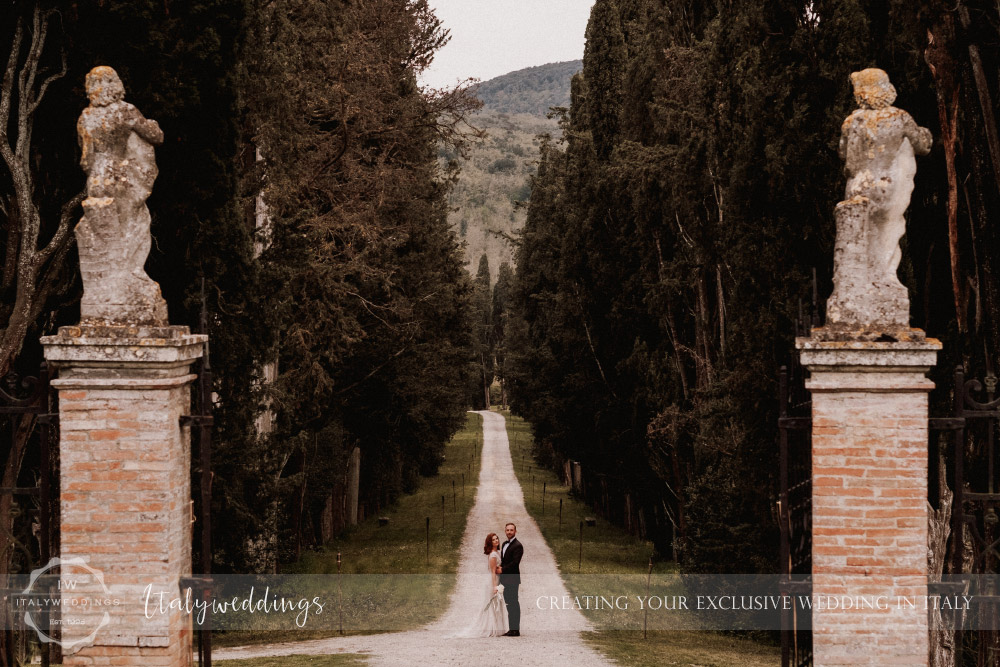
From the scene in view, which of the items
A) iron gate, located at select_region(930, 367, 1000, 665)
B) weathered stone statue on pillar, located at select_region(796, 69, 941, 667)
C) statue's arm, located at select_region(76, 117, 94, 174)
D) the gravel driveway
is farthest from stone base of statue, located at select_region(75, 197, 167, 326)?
the gravel driveway

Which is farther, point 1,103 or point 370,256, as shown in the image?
point 370,256

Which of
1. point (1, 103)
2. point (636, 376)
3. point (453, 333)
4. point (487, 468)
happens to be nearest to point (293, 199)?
point (1, 103)

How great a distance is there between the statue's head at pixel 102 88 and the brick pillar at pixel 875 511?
4636mm

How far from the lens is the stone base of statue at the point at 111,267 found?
6.21 meters

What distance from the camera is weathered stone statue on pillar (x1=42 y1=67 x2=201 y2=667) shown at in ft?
20.2

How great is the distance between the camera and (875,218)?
606cm

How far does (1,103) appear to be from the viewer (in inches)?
346

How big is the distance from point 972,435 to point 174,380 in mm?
7141

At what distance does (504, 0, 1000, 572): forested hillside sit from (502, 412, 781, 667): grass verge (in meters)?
1.15

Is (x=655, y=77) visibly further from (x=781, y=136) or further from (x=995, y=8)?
(x=995, y=8)

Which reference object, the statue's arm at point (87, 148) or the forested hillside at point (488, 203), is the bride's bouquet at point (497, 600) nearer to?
the statue's arm at point (87, 148)

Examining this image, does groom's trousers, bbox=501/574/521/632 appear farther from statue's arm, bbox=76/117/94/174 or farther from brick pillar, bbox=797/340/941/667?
statue's arm, bbox=76/117/94/174

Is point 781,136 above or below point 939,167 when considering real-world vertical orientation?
above

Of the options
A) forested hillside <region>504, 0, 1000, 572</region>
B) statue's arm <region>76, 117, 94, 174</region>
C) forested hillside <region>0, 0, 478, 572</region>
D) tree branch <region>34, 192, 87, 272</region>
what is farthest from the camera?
forested hillside <region>0, 0, 478, 572</region>
